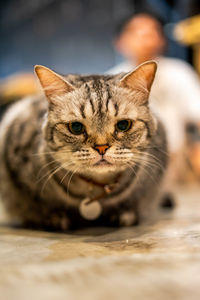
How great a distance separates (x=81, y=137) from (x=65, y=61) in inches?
52.4

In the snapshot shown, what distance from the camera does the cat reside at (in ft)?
3.33

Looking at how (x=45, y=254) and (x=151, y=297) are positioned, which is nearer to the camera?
(x=151, y=297)

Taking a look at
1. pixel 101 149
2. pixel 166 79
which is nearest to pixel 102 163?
pixel 101 149

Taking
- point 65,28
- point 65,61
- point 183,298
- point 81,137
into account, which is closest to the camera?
point 183,298

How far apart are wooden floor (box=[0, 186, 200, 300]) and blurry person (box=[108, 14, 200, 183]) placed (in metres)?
1.21

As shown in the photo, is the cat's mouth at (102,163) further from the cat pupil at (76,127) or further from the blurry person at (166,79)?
the blurry person at (166,79)

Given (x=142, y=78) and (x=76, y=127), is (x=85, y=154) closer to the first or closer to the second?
(x=76, y=127)

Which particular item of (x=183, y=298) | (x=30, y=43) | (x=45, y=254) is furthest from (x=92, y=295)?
(x=30, y=43)

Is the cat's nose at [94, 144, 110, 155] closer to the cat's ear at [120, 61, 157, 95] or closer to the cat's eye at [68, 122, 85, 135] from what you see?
the cat's eye at [68, 122, 85, 135]

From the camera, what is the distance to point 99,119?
3.28 feet

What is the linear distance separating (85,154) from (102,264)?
1.19 feet

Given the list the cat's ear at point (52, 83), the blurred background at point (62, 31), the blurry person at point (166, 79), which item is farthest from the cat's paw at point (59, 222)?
the blurred background at point (62, 31)

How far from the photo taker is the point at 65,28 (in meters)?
2.38

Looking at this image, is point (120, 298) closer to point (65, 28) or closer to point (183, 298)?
point (183, 298)
